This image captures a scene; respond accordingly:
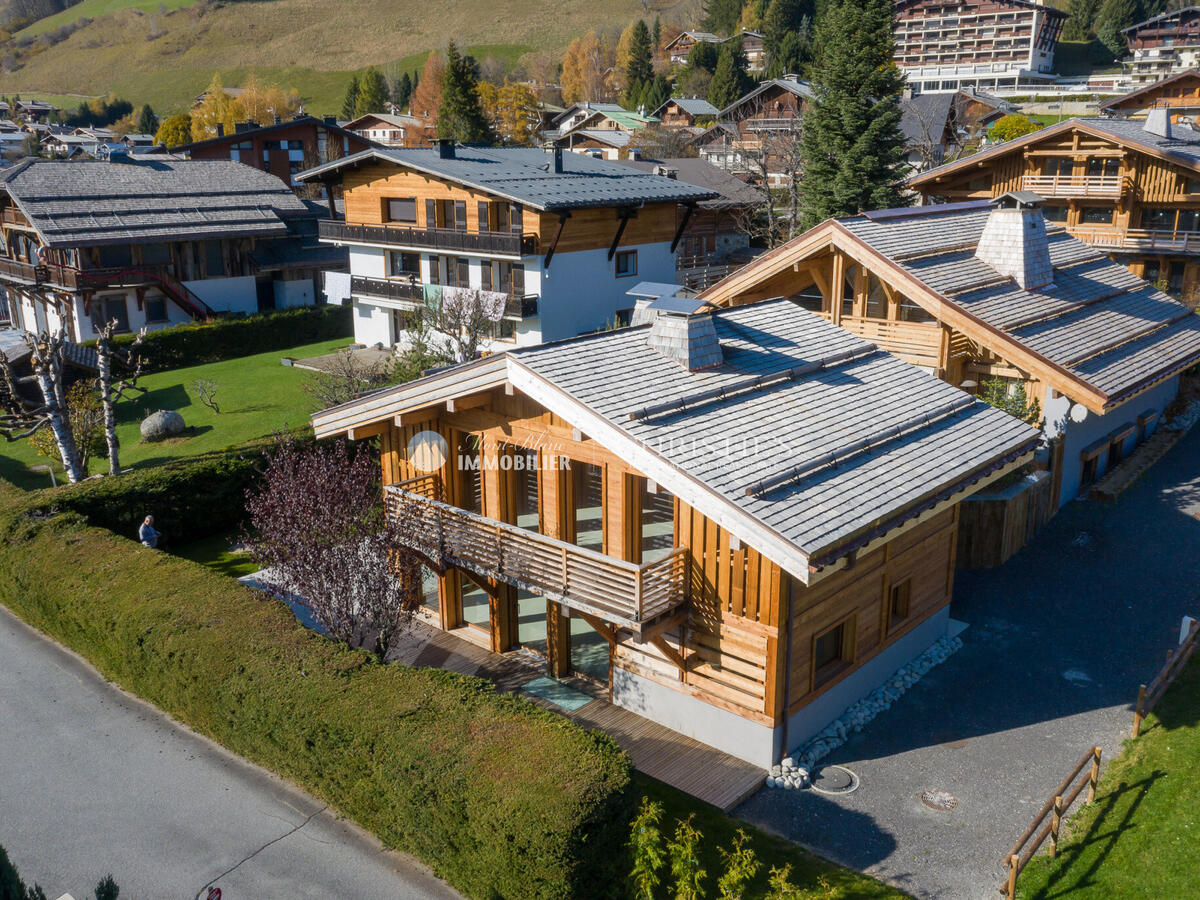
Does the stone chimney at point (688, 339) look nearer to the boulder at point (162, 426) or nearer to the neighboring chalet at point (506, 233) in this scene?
the neighboring chalet at point (506, 233)

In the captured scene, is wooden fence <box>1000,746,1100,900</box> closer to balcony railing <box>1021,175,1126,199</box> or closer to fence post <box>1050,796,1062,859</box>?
fence post <box>1050,796,1062,859</box>

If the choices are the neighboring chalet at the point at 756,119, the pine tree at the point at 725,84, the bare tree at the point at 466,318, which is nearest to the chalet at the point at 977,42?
the pine tree at the point at 725,84

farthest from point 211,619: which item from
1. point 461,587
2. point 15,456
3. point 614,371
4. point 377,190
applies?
point 377,190

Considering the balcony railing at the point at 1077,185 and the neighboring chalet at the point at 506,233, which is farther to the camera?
the balcony railing at the point at 1077,185

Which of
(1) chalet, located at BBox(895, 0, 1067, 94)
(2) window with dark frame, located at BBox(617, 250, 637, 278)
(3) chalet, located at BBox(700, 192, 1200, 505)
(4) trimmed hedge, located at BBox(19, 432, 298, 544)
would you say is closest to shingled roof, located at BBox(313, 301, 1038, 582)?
(3) chalet, located at BBox(700, 192, 1200, 505)

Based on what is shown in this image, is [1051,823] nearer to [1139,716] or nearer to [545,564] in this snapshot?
[1139,716]

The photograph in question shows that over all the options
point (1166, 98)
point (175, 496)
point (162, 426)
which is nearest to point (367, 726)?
point (175, 496)
